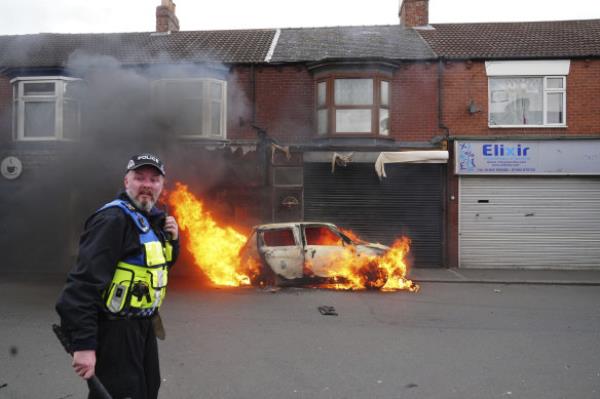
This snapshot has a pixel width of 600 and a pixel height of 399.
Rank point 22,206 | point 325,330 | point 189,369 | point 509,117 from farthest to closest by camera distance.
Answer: point 509,117 < point 22,206 < point 325,330 < point 189,369

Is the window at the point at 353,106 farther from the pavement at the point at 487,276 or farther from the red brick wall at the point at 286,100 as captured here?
the pavement at the point at 487,276

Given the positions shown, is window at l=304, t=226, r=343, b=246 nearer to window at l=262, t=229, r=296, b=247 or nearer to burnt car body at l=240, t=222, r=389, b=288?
burnt car body at l=240, t=222, r=389, b=288

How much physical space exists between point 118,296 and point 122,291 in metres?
0.03

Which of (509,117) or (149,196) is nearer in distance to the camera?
(149,196)

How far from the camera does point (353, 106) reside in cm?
1245

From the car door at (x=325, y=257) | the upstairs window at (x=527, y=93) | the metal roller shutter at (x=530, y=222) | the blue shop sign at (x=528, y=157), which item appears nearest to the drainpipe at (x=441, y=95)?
the blue shop sign at (x=528, y=157)

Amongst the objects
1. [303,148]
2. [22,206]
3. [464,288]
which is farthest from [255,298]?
[22,206]

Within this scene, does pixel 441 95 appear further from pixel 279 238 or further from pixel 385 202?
pixel 279 238

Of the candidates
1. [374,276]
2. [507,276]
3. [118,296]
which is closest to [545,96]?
[507,276]

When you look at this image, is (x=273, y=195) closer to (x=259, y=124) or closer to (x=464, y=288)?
(x=259, y=124)

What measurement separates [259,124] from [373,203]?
391cm

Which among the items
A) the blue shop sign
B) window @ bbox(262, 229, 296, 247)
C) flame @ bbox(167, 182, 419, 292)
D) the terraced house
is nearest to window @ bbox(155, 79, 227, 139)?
the terraced house

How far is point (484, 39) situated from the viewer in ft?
43.8

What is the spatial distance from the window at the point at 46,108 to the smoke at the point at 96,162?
1.38 feet
